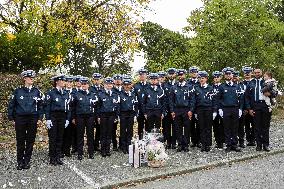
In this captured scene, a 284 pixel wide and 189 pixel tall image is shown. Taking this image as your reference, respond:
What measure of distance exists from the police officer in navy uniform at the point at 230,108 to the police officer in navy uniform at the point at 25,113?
14.8 ft

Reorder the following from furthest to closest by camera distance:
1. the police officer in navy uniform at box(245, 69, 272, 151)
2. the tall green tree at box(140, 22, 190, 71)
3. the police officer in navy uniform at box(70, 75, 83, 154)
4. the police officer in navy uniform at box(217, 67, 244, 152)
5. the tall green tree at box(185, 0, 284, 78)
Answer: the tall green tree at box(140, 22, 190, 71), the tall green tree at box(185, 0, 284, 78), the police officer in navy uniform at box(217, 67, 244, 152), the police officer in navy uniform at box(245, 69, 272, 151), the police officer in navy uniform at box(70, 75, 83, 154)

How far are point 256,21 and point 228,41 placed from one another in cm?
156

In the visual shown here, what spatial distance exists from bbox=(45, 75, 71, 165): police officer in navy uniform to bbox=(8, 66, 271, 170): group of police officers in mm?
23

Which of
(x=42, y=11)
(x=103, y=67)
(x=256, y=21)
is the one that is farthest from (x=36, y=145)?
(x=103, y=67)

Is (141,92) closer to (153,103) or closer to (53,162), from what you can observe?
(153,103)

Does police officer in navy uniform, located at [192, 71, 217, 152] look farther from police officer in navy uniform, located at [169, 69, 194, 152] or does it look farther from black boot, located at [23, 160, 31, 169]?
black boot, located at [23, 160, 31, 169]

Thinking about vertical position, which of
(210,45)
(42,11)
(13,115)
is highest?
(42,11)

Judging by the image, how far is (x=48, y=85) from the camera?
1543 cm

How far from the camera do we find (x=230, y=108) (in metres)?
11.6

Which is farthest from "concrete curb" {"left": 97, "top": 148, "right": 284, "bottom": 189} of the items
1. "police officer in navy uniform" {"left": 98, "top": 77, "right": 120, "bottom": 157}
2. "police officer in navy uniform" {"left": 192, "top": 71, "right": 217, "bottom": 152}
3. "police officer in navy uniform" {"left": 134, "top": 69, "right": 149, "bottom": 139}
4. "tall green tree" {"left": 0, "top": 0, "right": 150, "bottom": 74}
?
"tall green tree" {"left": 0, "top": 0, "right": 150, "bottom": 74}

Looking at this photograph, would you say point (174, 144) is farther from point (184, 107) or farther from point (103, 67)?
point (103, 67)

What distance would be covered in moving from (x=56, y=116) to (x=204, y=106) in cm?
376

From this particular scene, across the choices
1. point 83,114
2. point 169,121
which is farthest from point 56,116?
point 169,121

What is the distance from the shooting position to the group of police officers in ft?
35.9
